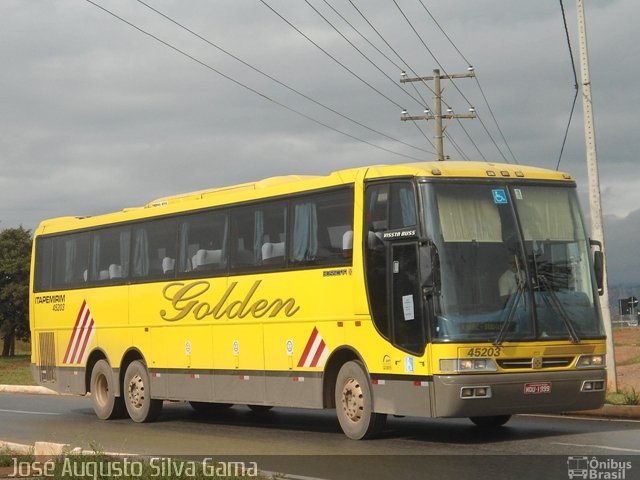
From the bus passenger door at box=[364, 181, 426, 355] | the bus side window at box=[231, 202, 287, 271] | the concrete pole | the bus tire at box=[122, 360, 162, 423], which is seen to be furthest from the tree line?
the bus passenger door at box=[364, 181, 426, 355]

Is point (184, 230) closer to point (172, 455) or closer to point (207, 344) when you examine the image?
point (207, 344)

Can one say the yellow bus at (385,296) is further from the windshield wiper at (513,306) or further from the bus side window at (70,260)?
the bus side window at (70,260)

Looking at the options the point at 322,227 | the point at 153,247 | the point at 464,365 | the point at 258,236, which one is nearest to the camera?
the point at 464,365

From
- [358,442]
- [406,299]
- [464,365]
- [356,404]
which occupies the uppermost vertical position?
[406,299]

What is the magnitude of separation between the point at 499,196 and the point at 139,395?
9126 mm

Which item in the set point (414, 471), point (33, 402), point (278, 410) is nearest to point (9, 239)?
point (33, 402)

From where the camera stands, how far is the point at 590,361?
15.6m

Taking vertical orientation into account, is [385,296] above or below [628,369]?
above

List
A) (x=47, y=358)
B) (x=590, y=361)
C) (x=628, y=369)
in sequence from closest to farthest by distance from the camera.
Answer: (x=590, y=361) → (x=47, y=358) → (x=628, y=369)

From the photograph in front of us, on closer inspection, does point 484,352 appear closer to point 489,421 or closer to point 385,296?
point 385,296

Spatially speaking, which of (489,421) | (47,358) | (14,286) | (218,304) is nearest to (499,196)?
(489,421)

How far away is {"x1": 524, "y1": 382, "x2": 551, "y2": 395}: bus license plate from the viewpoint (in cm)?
1501

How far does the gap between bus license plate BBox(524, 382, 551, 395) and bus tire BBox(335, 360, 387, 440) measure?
83.4 inches

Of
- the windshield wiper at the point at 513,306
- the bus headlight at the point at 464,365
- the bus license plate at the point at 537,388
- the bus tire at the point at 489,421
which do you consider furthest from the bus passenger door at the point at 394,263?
the bus tire at the point at 489,421
